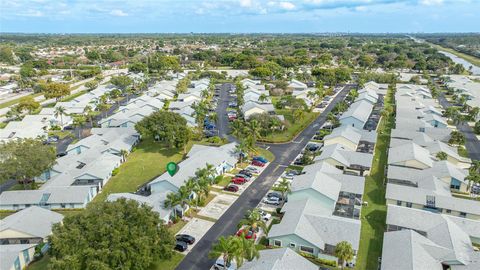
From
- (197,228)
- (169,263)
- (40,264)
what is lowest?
(40,264)

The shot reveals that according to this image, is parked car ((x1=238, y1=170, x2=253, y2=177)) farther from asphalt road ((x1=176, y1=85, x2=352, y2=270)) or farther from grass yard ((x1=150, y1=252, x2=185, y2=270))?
grass yard ((x1=150, y1=252, x2=185, y2=270))

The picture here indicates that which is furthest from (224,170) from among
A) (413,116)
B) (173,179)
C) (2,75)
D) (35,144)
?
(2,75)

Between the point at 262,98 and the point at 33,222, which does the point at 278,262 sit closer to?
the point at 33,222

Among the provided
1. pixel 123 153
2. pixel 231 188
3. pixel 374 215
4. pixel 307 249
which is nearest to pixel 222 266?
pixel 307 249

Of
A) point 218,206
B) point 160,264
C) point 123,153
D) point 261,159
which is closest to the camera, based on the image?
point 160,264

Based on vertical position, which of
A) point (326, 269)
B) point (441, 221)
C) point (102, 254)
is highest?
point (102, 254)

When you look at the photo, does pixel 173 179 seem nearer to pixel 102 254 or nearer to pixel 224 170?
pixel 224 170

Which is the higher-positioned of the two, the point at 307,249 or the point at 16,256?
the point at 16,256
